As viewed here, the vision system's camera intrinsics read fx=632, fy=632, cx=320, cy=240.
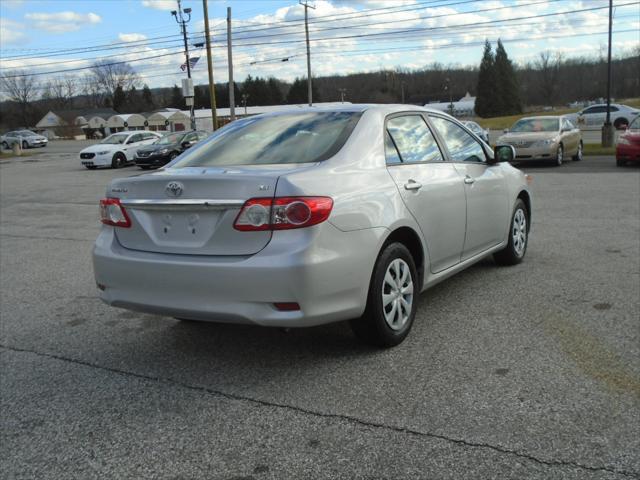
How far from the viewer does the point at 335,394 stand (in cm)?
351

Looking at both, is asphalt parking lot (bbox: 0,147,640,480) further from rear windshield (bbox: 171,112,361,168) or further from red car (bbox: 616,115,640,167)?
red car (bbox: 616,115,640,167)

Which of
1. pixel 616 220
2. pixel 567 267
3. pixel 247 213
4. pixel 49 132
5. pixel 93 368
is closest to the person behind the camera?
pixel 247 213

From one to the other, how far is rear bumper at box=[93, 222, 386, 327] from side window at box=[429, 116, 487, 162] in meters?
1.69

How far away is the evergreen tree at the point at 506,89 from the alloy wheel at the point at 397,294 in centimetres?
10059

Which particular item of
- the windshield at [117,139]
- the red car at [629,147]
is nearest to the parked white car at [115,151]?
the windshield at [117,139]

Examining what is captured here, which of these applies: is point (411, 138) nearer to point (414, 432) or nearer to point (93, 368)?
point (414, 432)

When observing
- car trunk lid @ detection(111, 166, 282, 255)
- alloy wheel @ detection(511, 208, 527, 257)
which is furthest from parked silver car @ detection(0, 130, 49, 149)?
car trunk lid @ detection(111, 166, 282, 255)

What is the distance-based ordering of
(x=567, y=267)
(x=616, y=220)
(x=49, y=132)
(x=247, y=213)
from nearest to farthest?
(x=247, y=213) < (x=567, y=267) < (x=616, y=220) < (x=49, y=132)

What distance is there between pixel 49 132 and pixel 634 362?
123 meters

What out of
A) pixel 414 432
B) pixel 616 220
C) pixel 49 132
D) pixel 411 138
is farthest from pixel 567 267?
pixel 49 132

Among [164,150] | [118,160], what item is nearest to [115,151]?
[118,160]

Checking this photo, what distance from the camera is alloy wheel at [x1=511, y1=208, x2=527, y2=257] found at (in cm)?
625

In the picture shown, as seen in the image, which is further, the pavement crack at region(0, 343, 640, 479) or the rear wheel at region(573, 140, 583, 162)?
the rear wheel at region(573, 140, 583, 162)

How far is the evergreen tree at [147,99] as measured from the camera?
449 feet
